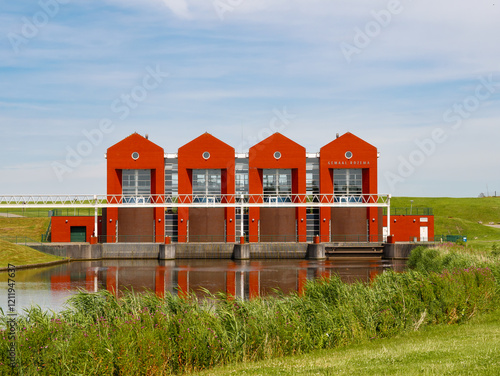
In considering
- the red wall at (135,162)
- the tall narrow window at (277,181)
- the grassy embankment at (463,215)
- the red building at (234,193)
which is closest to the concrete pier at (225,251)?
the red building at (234,193)

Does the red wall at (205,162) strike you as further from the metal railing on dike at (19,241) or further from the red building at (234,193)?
the metal railing on dike at (19,241)

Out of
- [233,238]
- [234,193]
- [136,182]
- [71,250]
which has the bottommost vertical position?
[71,250]

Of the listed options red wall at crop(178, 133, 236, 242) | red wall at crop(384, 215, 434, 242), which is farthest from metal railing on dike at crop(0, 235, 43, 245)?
red wall at crop(384, 215, 434, 242)

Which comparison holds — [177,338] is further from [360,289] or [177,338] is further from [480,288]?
[480,288]

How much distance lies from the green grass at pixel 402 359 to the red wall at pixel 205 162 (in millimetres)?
42613

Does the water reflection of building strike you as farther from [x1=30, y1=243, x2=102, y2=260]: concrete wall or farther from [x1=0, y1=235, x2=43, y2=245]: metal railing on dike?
[x1=0, y1=235, x2=43, y2=245]: metal railing on dike

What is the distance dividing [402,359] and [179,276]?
27409mm

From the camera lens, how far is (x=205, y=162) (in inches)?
2239

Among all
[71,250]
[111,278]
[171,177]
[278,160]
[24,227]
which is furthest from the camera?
[24,227]

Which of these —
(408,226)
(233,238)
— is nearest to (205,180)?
(233,238)

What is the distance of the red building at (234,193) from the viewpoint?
5688cm

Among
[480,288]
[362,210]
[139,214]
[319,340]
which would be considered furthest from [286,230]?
[319,340]

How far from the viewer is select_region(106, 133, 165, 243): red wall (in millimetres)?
56969

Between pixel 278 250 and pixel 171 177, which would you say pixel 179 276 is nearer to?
pixel 278 250
